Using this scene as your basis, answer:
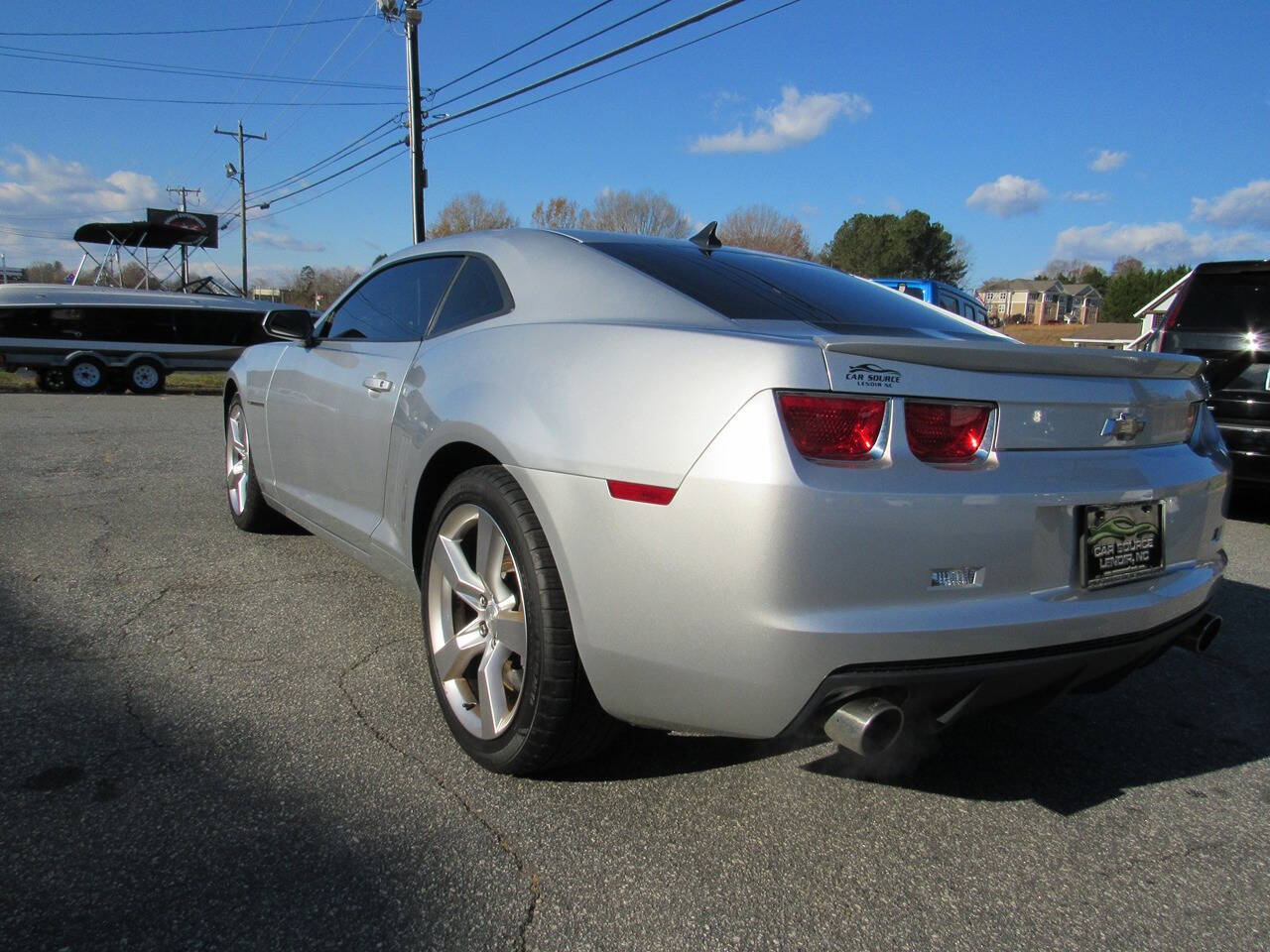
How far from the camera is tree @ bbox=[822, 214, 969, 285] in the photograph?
6681 cm

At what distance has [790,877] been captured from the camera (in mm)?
2090

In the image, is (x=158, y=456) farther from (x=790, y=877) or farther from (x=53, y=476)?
(x=790, y=877)

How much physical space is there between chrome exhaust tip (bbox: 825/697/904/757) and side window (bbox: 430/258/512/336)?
1.52 meters

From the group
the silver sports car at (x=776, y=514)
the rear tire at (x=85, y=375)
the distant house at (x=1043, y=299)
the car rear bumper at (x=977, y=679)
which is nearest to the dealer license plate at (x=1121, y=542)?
the silver sports car at (x=776, y=514)

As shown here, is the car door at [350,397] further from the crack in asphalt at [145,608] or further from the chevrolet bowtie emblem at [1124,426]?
the chevrolet bowtie emblem at [1124,426]

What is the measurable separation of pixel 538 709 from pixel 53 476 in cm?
613

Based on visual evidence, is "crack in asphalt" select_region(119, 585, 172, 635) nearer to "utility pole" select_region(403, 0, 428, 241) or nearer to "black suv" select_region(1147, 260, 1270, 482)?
"black suv" select_region(1147, 260, 1270, 482)

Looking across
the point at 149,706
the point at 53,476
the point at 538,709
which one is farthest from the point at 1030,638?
the point at 53,476

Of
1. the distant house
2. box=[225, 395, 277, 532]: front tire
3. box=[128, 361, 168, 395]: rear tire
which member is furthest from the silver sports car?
the distant house

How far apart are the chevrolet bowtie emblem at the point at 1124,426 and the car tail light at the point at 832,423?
0.68 meters

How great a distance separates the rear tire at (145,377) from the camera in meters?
19.2

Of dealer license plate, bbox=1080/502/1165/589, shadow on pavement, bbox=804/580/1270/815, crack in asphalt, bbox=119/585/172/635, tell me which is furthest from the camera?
crack in asphalt, bbox=119/585/172/635

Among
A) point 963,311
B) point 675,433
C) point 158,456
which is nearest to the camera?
point 675,433

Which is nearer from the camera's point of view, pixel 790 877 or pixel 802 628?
pixel 802 628
